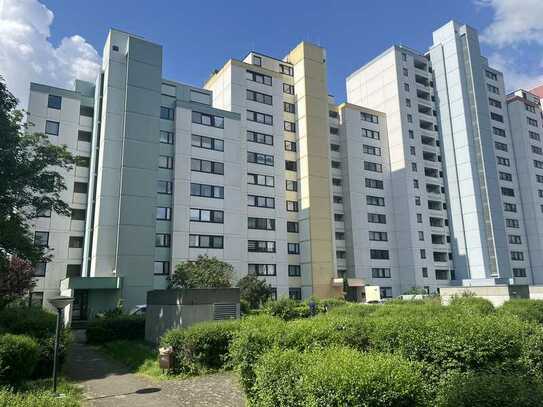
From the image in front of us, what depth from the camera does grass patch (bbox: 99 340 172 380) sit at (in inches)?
605

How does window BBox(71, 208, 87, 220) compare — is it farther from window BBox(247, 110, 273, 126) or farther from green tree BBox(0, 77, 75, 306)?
window BBox(247, 110, 273, 126)

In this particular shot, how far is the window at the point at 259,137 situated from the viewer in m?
51.9

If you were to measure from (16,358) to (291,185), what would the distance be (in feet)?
144

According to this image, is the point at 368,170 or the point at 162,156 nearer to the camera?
the point at 162,156

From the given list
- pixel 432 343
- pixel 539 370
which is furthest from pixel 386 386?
pixel 539 370

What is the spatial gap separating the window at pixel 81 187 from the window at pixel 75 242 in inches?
192

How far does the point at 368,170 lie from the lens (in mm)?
61688

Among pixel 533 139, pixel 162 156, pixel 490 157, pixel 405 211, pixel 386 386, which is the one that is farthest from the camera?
pixel 533 139

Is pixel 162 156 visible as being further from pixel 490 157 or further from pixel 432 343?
pixel 490 157

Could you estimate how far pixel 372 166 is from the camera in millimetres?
62312

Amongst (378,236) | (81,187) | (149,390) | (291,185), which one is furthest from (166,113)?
(149,390)

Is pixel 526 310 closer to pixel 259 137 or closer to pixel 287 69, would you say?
pixel 259 137

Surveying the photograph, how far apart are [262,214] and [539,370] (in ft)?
133

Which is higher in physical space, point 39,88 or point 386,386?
point 39,88
